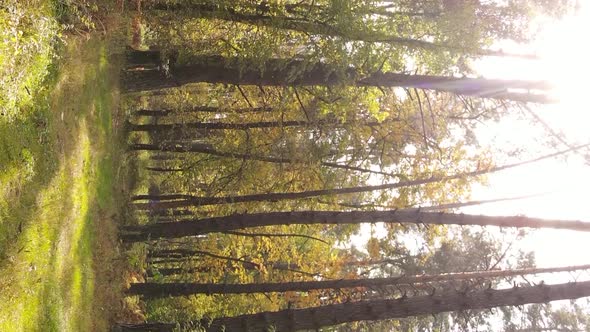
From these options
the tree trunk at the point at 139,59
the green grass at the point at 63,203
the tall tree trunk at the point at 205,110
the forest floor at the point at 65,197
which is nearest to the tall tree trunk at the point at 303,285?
the forest floor at the point at 65,197

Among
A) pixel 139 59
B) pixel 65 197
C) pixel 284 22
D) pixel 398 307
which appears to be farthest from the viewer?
pixel 139 59

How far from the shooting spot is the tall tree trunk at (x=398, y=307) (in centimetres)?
861

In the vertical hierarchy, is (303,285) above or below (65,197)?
below

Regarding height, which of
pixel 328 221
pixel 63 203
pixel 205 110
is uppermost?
pixel 205 110

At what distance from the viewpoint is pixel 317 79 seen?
9914mm

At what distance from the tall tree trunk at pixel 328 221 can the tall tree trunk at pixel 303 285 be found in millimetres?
1152

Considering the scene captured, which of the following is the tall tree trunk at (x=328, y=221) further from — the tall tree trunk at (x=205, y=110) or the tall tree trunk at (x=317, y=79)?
the tall tree trunk at (x=205, y=110)

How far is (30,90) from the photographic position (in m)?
7.26

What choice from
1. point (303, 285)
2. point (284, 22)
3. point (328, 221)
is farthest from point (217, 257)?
point (284, 22)

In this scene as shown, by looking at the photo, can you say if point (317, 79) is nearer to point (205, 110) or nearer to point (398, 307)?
point (398, 307)

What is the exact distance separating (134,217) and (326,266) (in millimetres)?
6268

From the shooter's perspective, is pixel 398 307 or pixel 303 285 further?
pixel 303 285

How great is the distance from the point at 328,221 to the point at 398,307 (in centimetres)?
254

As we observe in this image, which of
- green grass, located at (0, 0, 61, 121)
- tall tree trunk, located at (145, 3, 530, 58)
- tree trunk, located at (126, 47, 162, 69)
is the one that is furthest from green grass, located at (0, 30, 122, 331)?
tall tree trunk, located at (145, 3, 530, 58)
